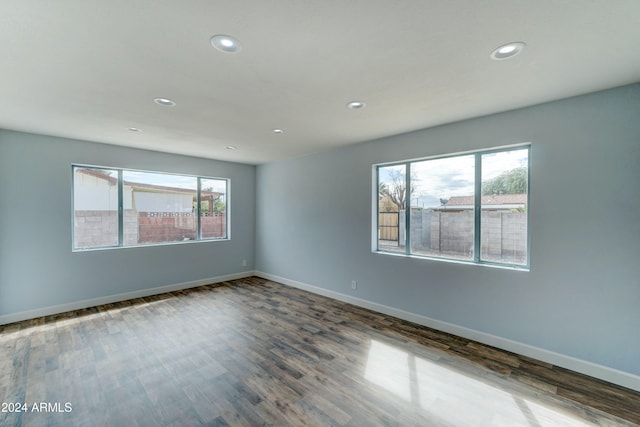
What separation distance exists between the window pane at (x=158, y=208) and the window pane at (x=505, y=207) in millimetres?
5015

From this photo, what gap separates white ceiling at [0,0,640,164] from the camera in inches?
57.1

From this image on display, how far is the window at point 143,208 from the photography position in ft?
13.7

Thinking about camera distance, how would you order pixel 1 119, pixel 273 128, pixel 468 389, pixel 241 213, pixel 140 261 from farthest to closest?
pixel 241 213 → pixel 140 261 → pixel 273 128 → pixel 1 119 → pixel 468 389

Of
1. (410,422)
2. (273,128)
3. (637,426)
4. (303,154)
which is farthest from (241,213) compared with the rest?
(637,426)

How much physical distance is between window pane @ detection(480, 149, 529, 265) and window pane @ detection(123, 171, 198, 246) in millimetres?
5015

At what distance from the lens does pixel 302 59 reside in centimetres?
Answer: 190

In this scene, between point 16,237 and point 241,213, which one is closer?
point 16,237

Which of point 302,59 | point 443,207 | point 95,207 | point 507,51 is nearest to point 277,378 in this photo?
point 302,59

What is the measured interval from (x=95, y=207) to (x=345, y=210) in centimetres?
400

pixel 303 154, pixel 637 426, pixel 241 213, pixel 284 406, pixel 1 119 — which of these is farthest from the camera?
pixel 241 213

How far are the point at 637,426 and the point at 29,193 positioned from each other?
6.70m

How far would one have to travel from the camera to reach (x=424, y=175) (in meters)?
3.66

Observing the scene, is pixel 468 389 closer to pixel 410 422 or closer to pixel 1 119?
pixel 410 422

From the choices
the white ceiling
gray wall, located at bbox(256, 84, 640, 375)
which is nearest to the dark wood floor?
gray wall, located at bbox(256, 84, 640, 375)
